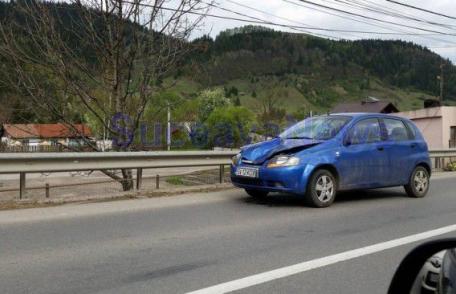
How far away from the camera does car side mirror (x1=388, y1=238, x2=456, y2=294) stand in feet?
7.44

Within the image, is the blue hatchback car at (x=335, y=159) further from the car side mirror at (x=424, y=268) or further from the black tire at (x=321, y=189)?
the car side mirror at (x=424, y=268)

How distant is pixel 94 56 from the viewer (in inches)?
532

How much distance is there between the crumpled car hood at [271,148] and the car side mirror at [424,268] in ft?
22.3

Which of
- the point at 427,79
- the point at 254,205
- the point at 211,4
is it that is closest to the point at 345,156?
the point at 254,205

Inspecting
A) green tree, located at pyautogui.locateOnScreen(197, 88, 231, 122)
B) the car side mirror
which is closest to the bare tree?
the car side mirror

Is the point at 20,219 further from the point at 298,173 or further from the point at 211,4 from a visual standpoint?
the point at 211,4

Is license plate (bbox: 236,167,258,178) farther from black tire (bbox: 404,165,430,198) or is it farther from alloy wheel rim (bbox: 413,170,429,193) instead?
alloy wheel rim (bbox: 413,170,429,193)

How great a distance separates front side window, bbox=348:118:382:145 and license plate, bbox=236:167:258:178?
5.96 feet

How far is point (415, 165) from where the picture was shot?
1102 cm

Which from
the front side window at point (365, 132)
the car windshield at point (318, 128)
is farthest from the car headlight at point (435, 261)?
the front side window at point (365, 132)

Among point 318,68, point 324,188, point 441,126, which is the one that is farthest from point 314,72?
point 324,188

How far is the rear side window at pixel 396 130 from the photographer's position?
1062 cm

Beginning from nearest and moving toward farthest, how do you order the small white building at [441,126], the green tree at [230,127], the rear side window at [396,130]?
the rear side window at [396,130]
the small white building at [441,126]
the green tree at [230,127]

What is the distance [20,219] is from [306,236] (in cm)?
394
